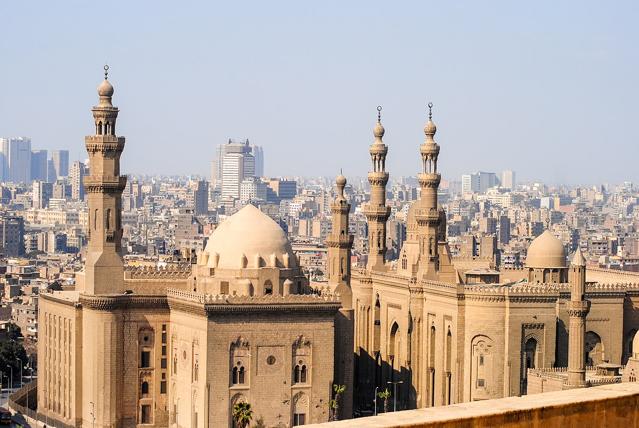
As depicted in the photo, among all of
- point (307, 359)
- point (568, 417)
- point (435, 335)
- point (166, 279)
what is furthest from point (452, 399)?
point (568, 417)

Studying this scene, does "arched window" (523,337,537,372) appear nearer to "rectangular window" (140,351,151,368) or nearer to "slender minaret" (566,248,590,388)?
"slender minaret" (566,248,590,388)

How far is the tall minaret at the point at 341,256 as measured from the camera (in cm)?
5507

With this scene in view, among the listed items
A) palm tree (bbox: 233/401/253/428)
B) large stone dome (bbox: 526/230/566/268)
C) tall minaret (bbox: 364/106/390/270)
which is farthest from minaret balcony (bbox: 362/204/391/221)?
palm tree (bbox: 233/401/253/428)

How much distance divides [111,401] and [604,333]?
55.6ft

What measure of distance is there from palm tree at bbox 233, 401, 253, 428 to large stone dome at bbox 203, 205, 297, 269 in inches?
169

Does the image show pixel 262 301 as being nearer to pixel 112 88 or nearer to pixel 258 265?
pixel 258 265

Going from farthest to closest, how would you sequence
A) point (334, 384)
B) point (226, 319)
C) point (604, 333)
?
point (604, 333) < point (334, 384) < point (226, 319)

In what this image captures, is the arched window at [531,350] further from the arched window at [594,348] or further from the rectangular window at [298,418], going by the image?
the rectangular window at [298,418]

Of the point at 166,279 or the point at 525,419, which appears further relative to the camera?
the point at 166,279

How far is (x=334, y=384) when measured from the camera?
53219mm

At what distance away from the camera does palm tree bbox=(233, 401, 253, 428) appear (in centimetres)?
4938

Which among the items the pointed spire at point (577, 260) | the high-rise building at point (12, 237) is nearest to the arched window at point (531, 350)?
the pointed spire at point (577, 260)

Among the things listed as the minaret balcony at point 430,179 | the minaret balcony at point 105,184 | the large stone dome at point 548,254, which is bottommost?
the large stone dome at point 548,254

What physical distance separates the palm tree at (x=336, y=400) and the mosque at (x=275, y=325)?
36cm
